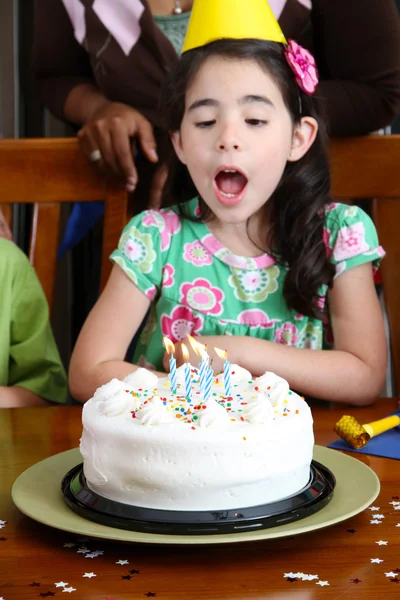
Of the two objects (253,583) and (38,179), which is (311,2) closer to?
(38,179)

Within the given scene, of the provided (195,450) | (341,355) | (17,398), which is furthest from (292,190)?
(195,450)

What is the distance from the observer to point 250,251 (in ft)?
→ 4.99

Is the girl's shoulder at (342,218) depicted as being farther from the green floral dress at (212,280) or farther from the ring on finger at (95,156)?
the ring on finger at (95,156)

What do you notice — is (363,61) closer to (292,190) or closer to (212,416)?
(292,190)

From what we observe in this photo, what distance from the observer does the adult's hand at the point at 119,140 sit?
152 centimetres

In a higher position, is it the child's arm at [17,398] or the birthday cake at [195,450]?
the birthday cake at [195,450]

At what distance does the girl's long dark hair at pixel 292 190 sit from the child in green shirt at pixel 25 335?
1.01 ft

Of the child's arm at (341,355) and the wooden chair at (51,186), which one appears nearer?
the child's arm at (341,355)

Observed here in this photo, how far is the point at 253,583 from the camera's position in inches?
24.7

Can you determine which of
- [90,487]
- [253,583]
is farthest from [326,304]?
[253,583]

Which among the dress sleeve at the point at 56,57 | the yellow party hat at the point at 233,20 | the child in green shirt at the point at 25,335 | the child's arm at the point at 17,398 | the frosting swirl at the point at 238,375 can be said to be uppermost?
the yellow party hat at the point at 233,20

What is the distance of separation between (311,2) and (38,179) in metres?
0.65

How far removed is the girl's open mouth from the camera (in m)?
1.35

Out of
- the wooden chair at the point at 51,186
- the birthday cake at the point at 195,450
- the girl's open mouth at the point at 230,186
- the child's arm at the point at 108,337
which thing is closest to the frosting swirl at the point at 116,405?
the birthday cake at the point at 195,450
